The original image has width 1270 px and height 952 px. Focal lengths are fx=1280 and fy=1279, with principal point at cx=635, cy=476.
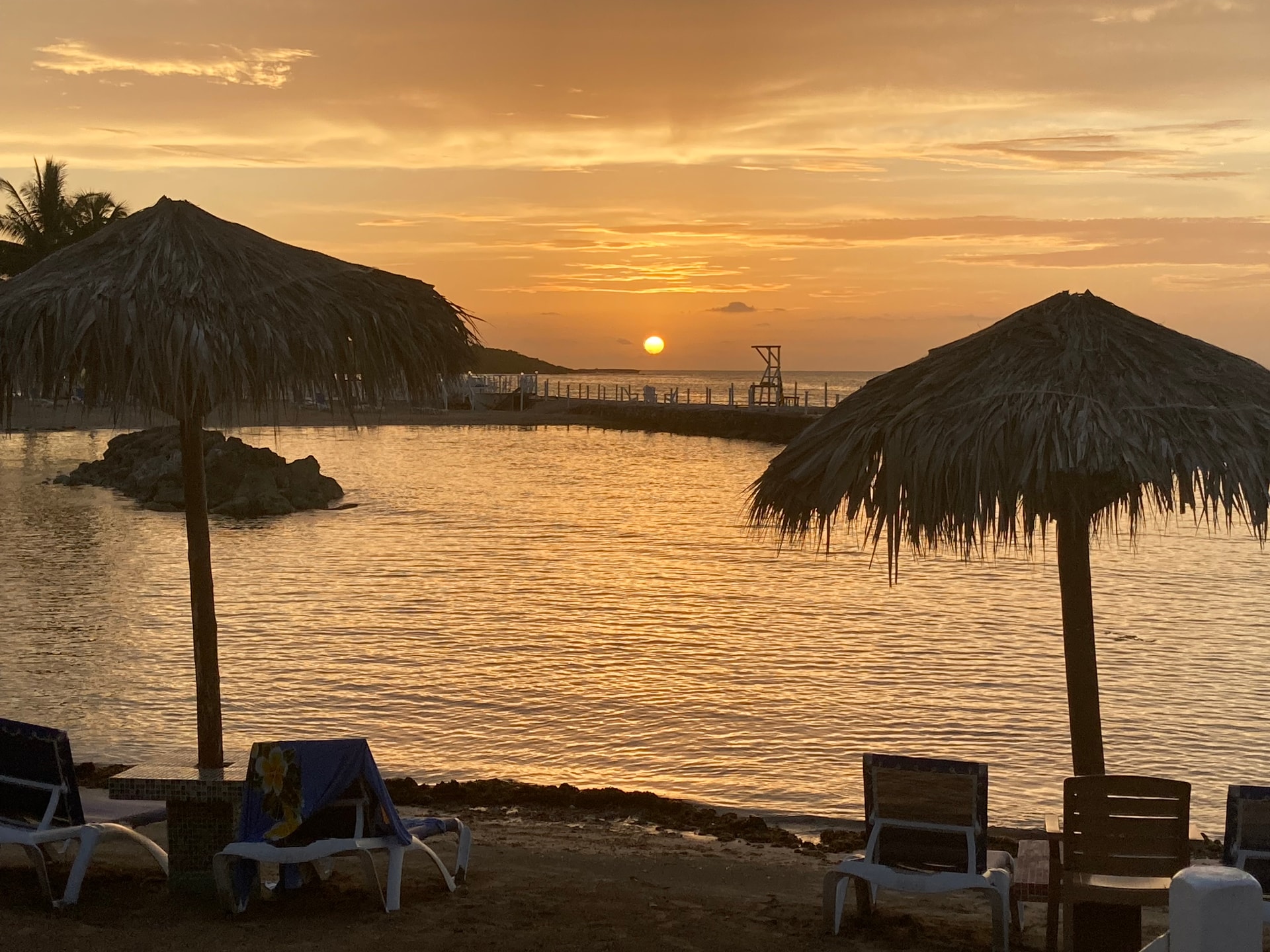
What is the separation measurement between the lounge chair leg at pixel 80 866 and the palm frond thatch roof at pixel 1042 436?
9.96 ft

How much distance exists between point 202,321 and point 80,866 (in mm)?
2802

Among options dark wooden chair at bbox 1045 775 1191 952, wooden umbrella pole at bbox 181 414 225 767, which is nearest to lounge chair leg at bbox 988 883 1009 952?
dark wooden chair at bbox 1045 775 1191 952

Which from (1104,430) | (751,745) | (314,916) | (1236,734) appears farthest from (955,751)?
(314,916)

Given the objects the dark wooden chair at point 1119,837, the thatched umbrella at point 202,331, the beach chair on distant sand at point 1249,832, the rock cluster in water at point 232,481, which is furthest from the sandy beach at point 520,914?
the rock cluster in water at point 232,481

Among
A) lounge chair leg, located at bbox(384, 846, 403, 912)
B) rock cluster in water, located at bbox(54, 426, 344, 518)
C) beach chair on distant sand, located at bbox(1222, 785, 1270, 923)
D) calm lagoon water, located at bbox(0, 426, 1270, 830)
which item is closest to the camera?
beach chair on distant sand, located at bbox(1222, 785, 1270, 923)

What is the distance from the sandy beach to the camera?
15.3 feet

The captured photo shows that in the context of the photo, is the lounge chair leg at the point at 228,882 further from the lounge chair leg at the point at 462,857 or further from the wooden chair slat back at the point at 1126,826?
the wooden chair slat back at the point at 1126,826

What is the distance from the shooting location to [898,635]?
15.2 metres

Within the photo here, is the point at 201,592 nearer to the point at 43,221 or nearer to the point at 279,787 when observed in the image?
the point at 279,787

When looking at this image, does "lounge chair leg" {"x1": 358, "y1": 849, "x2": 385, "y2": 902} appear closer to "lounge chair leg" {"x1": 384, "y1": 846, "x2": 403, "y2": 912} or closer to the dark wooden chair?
"lounge chair leg" {"x1": 384, "y1": 846, "x2": 403, "y2": 912}

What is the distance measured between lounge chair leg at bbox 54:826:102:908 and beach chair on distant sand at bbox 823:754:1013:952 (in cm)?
286

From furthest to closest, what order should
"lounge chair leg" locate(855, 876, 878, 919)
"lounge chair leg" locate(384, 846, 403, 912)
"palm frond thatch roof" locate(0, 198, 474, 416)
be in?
"palm frond thatch roof" locate(0, 198, 474, 416), "lounge chair leg" locate(855, 876, 878, 919), "lounge chair leg" locate(384, 846, 403, 912)

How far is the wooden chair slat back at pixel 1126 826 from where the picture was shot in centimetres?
453

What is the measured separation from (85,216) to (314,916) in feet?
175
